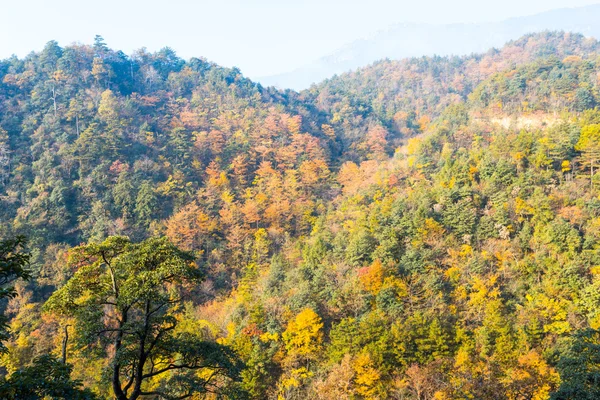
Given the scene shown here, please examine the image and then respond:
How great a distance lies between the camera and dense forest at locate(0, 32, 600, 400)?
28.4ft

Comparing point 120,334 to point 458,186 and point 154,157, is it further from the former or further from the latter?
point 154,157

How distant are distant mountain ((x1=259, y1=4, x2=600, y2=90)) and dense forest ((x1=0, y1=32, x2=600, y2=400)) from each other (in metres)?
77.2

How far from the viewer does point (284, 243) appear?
34938 millimetres

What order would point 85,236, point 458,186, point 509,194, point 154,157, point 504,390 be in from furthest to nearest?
point 154,157 → point 85,236 → point 458,186 → point 509,194 → point 504,390

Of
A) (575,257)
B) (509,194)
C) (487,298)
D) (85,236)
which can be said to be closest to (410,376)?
(487,298)

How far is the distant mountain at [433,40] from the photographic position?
121 meters

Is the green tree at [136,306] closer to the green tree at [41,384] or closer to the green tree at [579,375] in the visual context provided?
the green tree at [41,384]

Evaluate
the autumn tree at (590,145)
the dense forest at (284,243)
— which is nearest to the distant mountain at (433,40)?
the dense forest at (284,243)

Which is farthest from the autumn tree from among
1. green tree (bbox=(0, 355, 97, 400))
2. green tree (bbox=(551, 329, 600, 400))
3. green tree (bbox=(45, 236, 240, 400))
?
green tree (bbox=(0, 355, 97, 400))

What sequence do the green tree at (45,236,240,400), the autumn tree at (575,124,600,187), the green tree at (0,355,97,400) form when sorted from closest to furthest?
the green tree at (0,355,97,400), the green tree at (45,236,240,400), the autumn tree at (575,124,600,187)

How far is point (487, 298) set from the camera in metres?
21.9

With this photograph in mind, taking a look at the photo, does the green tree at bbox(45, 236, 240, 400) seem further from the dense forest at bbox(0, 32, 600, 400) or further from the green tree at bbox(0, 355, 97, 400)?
the green tree at bbox(0, 355, 97, 400)

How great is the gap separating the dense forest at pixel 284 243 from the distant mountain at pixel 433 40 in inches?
3040

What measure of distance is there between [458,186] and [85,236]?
3273 centimetres
